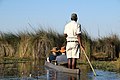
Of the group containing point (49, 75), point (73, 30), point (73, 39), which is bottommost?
point (49, 75)

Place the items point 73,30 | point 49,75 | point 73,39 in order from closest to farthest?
1. point 49,75
2. point 73,30
3. point 73,39

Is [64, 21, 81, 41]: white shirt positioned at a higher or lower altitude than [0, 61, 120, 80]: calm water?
higher

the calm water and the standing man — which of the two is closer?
the calm water

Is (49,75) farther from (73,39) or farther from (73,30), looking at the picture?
(73,30)

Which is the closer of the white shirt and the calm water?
the calm water

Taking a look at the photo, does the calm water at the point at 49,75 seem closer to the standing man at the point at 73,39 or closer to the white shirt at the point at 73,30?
the standing man at the point at 73,39

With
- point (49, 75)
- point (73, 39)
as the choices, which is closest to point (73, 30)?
point (73, 39)

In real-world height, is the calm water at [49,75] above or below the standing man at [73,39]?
below

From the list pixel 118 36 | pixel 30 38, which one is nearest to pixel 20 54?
pixel 30 38

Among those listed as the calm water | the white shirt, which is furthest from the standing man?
the calm water

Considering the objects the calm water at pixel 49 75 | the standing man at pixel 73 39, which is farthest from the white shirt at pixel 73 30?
the calm water at pixel 49 75

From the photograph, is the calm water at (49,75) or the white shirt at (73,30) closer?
the calm water at (49,75)

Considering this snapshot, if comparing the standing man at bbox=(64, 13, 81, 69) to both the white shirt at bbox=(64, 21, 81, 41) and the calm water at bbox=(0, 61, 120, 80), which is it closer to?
the white shirt at bbox=(64, 21, 81, 41)

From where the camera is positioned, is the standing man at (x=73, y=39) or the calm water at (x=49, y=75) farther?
the standing man at (x=73, y=39)
